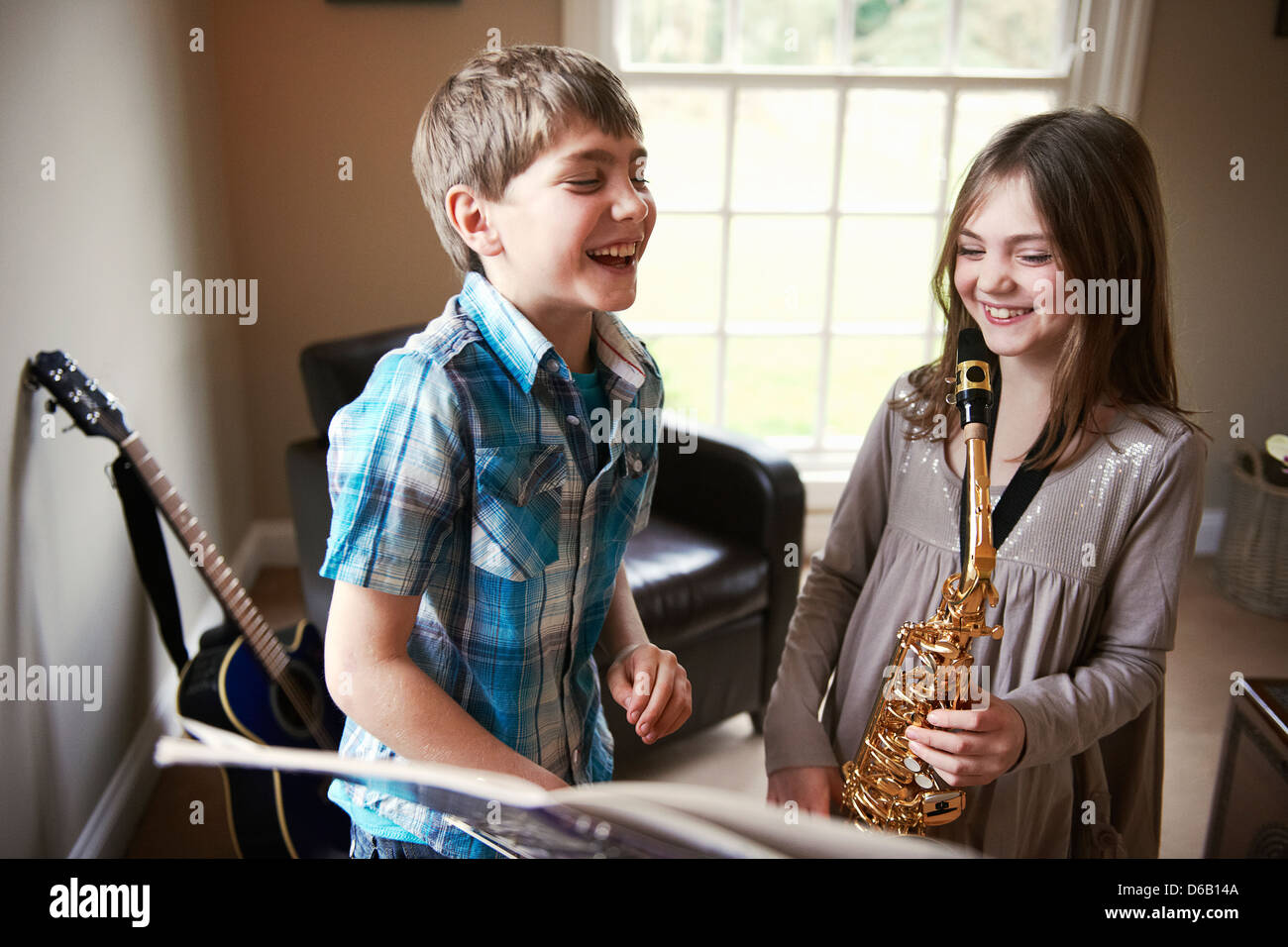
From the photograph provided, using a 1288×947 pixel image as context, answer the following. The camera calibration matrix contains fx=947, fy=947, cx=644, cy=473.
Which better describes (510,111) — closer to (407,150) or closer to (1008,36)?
(407,150)

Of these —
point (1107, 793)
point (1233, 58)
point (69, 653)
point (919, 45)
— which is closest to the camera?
point (1107, 793)

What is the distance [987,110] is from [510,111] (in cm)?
195

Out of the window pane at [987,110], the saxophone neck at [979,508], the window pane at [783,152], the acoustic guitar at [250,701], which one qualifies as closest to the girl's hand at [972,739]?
the saxophone neck at [979,508]

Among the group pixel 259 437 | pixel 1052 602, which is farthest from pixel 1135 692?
pixel 259 437

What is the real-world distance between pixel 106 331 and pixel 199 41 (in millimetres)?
453

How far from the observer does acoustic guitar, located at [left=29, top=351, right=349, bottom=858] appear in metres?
1.34

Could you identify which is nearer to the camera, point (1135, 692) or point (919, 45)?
point (1135, 692)

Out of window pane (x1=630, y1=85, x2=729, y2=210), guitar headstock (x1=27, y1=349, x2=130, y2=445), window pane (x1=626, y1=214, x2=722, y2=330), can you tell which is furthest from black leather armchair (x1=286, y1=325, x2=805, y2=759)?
window pane (x1=626, y1=214, x2=722, y2=330)

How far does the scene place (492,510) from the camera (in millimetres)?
632

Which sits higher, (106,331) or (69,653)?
(106,331)

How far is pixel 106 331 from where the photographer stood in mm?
1438

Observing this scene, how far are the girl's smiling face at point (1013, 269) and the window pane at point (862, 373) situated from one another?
1468 mm

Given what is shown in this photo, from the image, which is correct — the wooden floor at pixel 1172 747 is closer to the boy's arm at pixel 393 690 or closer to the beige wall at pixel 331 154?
the beige wall at pixel 331 154
